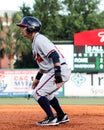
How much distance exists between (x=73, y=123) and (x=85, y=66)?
57.4 feet

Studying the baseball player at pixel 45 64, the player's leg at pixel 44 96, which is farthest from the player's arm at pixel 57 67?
the player's leg at pixel 44 96

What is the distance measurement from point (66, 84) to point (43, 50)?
63.1 feet

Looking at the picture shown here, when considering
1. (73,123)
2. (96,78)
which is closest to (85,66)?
(96,78)

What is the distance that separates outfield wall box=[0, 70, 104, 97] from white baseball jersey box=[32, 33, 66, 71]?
19.0m

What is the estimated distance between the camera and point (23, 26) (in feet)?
27.7

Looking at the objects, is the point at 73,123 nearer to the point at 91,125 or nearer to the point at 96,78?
the point at 91,125

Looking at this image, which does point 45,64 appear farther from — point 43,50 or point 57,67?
point 57,67

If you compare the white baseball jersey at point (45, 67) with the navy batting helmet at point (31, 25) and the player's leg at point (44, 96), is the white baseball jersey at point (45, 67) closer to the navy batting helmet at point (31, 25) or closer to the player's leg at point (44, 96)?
the player's leg at point (44, 96)

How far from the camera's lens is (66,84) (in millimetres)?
27375

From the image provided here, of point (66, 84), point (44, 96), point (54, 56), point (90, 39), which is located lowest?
point (66, 84)

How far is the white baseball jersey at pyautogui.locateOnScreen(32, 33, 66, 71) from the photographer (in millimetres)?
8180

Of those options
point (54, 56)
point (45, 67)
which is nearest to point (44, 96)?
point (45, 67)

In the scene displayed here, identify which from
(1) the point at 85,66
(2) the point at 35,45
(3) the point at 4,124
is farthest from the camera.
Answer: (1) the point at 85,66

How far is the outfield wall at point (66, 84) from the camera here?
89.9 ft
